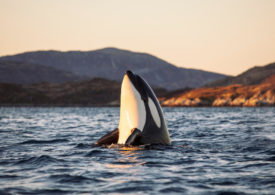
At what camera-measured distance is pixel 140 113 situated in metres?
12.1

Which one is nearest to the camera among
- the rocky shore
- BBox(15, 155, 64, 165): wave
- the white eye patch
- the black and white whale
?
BBox(15, 155, 64, 165): wave

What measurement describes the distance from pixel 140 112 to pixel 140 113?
0.03m

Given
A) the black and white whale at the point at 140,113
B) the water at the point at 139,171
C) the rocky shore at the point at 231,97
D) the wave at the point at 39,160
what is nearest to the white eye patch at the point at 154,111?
the black and white whale at the point at 140,113

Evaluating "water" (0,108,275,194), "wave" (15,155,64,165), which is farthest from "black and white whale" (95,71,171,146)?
"wave" (15,155,64,165)

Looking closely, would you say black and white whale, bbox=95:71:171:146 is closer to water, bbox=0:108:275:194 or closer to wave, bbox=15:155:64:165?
water, bbox=0:108:275:194

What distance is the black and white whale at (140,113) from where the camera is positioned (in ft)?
39.4

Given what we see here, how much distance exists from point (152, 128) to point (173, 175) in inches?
139

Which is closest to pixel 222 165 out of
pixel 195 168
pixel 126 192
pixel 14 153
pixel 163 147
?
pixel 195 168

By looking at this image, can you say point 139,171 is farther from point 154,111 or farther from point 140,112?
point 154,111

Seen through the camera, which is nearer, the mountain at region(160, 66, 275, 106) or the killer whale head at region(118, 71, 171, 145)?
the killer whale head at region(118, 71, 171, 145)

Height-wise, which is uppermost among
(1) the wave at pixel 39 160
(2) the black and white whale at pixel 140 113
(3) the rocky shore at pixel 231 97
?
(3) the rocky shore at pixel 231 97

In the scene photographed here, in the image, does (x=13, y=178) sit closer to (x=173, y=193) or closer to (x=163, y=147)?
(x=173, y=193)

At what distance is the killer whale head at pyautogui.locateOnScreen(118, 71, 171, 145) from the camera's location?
12.0 m

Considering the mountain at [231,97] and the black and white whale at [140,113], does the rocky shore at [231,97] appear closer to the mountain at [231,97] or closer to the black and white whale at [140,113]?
the mountain at [231,97]
